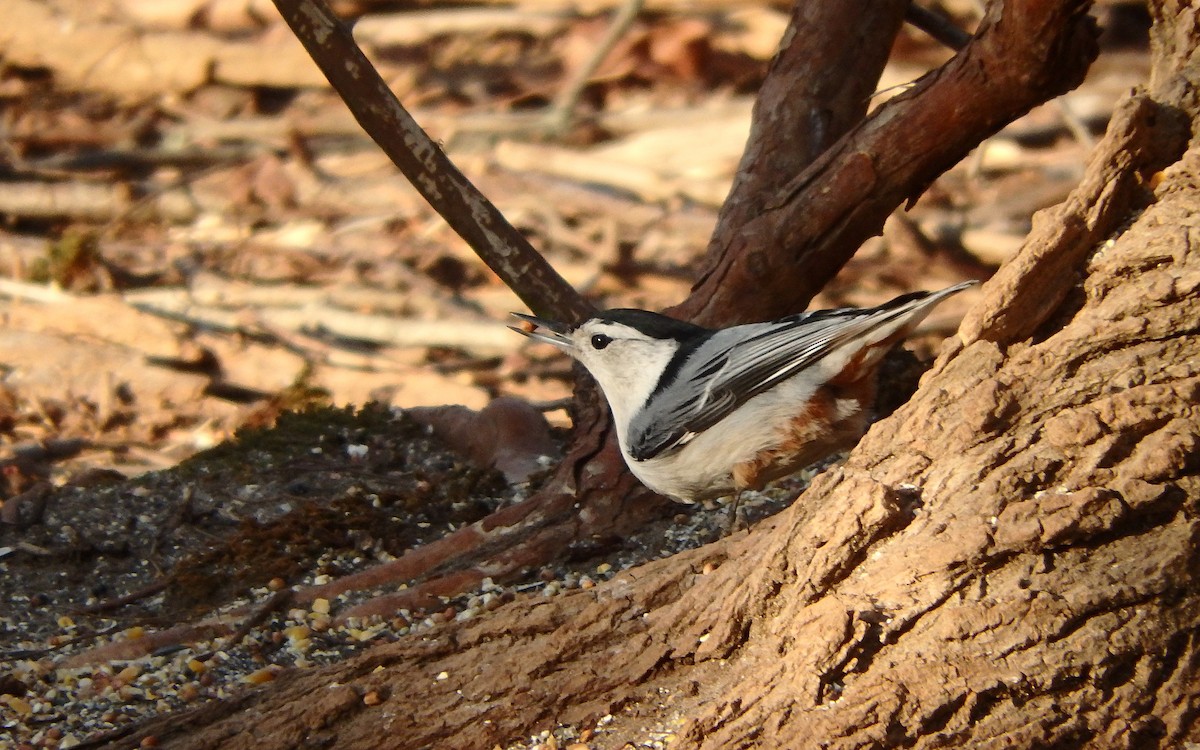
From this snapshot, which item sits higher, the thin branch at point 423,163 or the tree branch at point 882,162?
the thin branch at point 423,163

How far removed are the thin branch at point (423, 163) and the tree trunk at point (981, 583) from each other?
134cm

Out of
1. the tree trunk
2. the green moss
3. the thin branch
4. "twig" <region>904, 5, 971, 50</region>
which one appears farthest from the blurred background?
the tree trunk

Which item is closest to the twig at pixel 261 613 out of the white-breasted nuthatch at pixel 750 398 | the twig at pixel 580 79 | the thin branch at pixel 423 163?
the white-breasted nuthatch at pixel 750 398

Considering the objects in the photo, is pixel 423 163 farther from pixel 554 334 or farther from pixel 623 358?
pixel 623 358

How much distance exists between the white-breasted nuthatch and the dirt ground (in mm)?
321

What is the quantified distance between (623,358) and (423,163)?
78cm

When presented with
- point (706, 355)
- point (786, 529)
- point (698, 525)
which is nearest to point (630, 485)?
point (698, 525)

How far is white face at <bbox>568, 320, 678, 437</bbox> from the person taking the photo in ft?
12.8

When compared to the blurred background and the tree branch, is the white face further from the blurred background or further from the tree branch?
the blurred background

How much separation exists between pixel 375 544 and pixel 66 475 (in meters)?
1.56

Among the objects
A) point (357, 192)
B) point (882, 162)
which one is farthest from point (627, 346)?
point (357, 192)

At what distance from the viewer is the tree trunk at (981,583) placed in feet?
8.04

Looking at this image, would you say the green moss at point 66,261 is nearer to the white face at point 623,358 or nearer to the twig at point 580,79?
the twig at point 580,79

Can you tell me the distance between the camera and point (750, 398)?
143 inches
